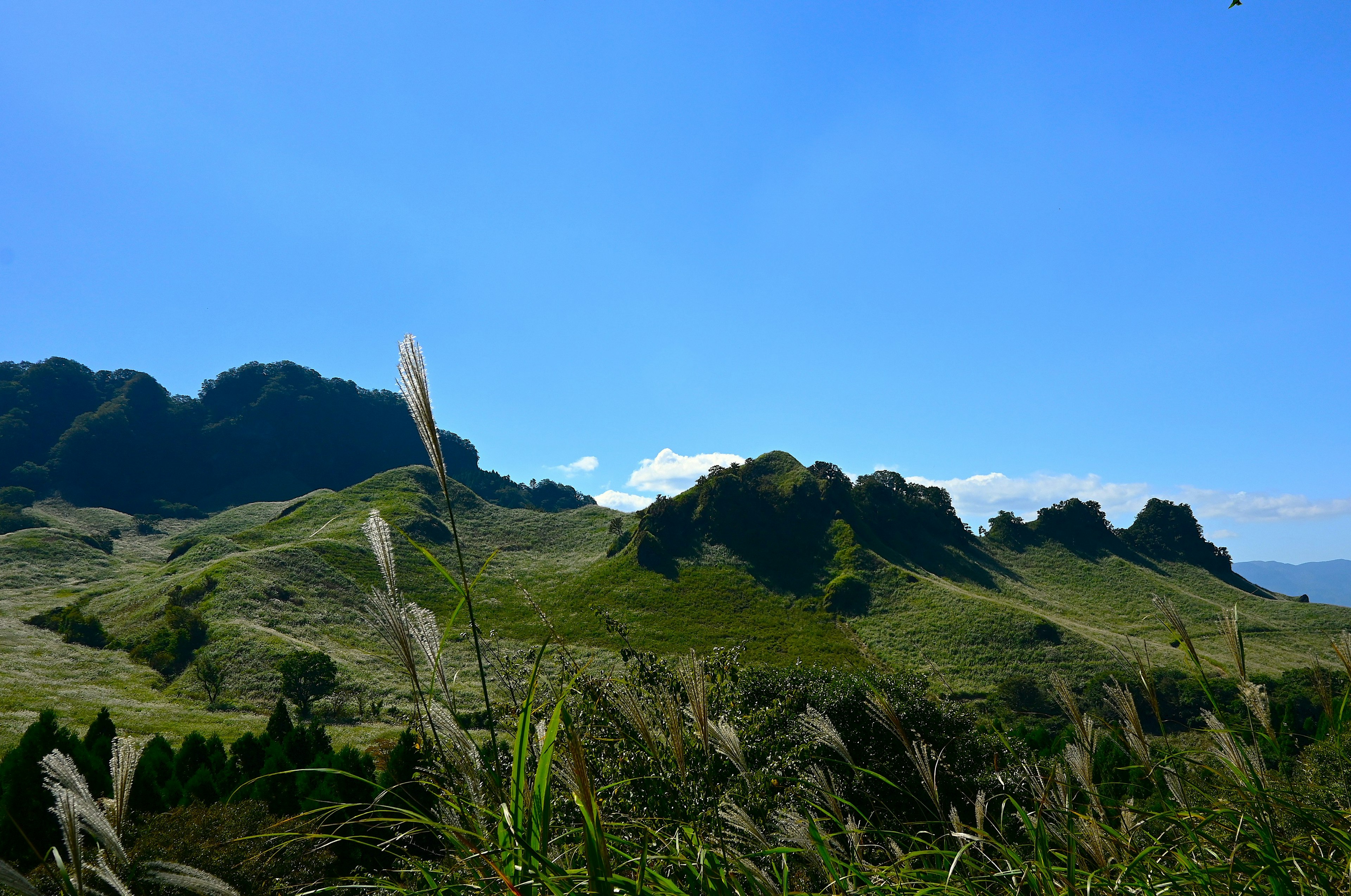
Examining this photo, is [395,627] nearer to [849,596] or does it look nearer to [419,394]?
[419,394]

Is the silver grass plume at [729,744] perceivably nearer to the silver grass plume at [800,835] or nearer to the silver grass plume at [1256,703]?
the silver grass plume at [800,835]

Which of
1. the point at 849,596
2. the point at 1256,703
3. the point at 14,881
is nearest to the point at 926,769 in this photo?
the point at 1256,703

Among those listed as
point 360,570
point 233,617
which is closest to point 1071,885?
point 233,617

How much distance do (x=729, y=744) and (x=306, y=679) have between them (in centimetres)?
2705

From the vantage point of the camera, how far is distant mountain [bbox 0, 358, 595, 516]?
300 feet

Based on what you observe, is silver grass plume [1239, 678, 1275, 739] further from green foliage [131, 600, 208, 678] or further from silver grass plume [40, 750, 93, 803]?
green foliage [131, 600, 208, 678]

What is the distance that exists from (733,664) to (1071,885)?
6.95m

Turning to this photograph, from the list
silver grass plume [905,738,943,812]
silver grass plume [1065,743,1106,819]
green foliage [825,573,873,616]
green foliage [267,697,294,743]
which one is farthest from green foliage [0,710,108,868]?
green foliage [825,573,873,616]

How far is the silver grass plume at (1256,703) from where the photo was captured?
2219 mm

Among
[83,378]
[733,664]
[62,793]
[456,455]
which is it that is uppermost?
[83,378]

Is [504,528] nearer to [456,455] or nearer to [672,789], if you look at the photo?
[456,455]

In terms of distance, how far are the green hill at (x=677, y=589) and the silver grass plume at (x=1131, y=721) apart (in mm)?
16846

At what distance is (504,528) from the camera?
66.1 metres

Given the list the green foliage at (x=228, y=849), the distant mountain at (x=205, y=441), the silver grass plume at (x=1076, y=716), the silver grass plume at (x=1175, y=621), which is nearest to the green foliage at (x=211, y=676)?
the green foliage at (x=228, y=849)
